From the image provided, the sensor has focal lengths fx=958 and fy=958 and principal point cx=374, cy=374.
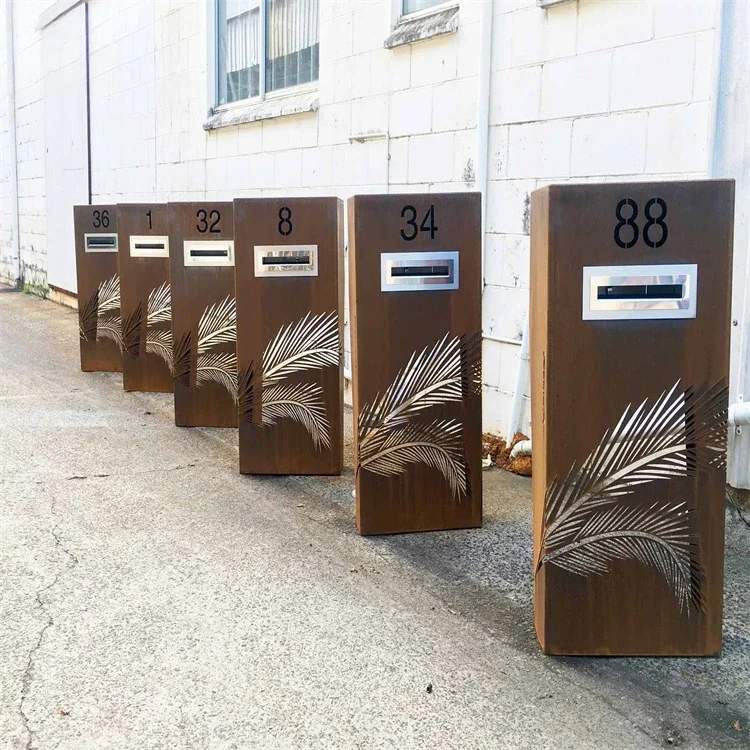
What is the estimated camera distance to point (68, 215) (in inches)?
530

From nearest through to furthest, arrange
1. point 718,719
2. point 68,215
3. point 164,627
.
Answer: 1. point 718,719
2. point 164,627
3. point 68,215

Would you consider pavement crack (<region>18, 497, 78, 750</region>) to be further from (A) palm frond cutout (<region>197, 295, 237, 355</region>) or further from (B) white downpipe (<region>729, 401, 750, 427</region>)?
(B) white downpipe (<region>729, 401, 750, 427</region>)

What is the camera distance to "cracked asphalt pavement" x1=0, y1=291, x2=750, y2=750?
268cm

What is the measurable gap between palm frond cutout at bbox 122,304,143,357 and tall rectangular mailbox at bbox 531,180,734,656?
4718 millimetres

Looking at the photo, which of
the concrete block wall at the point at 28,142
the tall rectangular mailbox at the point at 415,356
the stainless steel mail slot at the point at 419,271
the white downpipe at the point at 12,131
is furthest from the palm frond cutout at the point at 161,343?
the white downpipe at the point at 12,131

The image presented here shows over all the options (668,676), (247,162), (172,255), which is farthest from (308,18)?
(668,676)

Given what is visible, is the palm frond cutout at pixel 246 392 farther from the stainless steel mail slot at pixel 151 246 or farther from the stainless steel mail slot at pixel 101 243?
the stainless steel mail slot at pixel 101 243

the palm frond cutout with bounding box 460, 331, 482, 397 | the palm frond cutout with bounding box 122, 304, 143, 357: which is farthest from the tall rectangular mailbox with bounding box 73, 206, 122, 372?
the palm frond cutout with bounding box 460, 331, 482, 397

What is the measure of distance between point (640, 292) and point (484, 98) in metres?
2.88

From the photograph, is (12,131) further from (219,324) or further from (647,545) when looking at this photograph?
(647,545)

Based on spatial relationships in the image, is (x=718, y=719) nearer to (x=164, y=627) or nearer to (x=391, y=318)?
(x=164, y=627)

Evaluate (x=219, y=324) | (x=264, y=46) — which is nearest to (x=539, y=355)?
(x=219, y=324)

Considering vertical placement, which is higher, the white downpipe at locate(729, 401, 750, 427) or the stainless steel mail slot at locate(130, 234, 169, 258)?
the stainless steel mail slot at locate(130, 234, 169, 258)

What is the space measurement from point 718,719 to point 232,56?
788 cm
